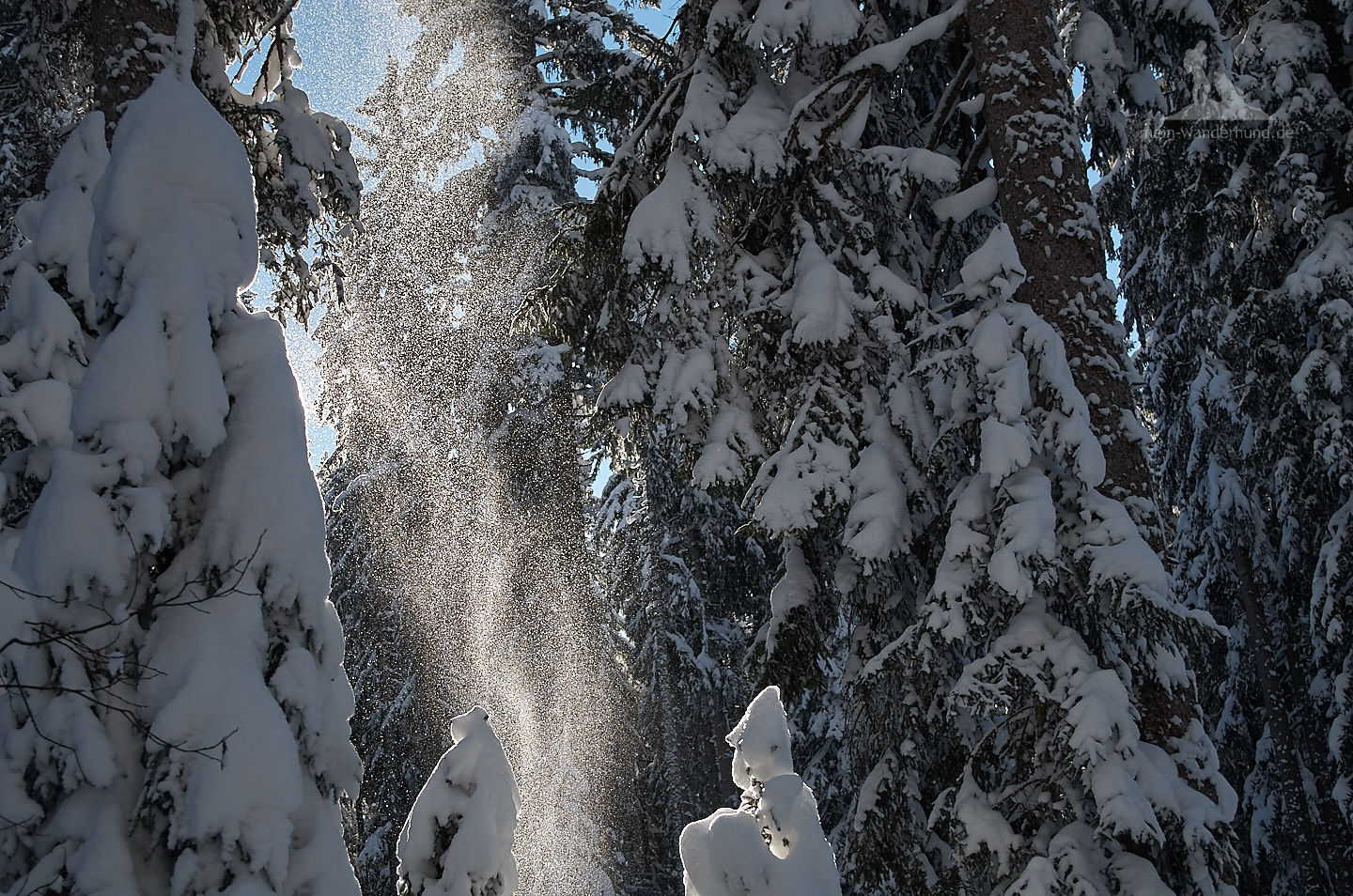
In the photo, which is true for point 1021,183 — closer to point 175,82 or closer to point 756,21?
point 756,21

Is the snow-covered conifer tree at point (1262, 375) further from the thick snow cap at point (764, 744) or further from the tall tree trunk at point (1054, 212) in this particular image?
the thick snow cap at point (764, 744)

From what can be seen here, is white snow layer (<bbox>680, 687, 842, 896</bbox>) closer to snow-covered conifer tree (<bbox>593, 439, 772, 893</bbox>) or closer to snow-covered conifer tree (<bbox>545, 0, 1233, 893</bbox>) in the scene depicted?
snow-covered conifer tree (<bbox>545, 0, 1233, 893</bbox>)

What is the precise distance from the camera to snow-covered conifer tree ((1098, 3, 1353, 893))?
33.4 feet

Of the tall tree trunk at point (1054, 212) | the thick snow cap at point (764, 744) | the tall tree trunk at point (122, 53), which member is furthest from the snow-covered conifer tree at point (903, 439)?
the tall tree trunk at point (122, 53)

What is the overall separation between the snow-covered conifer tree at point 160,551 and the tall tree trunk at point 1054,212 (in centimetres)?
447

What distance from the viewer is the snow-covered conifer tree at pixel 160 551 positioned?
3.50 m

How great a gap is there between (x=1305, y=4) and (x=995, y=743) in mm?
11297

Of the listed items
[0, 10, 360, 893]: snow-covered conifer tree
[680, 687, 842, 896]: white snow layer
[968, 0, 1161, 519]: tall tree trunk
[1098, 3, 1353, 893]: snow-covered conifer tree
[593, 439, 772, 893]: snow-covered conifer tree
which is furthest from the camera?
[593, 439, 772, 893]: snow-covered conifer tree

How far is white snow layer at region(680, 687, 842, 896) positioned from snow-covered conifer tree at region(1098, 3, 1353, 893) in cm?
541

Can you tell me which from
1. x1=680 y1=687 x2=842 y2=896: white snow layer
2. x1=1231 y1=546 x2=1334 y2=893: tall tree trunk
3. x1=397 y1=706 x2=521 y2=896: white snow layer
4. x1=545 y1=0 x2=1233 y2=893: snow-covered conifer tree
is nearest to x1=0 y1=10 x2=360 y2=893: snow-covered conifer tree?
x1=680 y1=687 x2=842 y2=896: white snow layer

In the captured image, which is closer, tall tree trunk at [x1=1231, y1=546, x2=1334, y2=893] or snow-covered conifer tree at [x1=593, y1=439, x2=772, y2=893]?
tall tree trunk at [x1=1231, y1=546, x2=1334, y2=893]

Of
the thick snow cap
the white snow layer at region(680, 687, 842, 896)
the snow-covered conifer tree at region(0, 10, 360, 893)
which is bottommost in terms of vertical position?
the white snow layer at region(680, 687, 842, 896)

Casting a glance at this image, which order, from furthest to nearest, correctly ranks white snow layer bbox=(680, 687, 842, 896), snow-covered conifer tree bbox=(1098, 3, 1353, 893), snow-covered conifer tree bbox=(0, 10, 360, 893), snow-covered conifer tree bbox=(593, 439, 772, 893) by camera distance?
1. snow-covered conifer tree bbox=(593, 439, 772, 893)
2. snow-covered conifer tree bbox=(1098, 3, 1353, 893)
3. white snow layer bbox=(680, 687, 842, 896)
4. snow-covered conifer tree bbox=(0, 10, 360, 893)

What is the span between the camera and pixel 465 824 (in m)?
5.70
